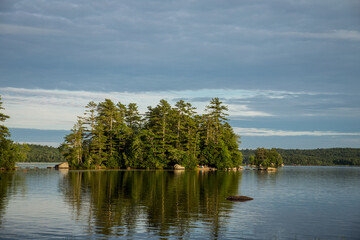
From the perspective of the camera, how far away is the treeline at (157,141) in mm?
103625

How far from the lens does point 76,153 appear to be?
100 meters

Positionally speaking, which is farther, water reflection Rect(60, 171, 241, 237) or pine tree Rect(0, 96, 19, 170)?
pine tree Rect(0, 96, 19, 170)

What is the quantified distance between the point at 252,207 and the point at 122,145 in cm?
8455

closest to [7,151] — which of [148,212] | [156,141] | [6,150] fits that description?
[6,150]

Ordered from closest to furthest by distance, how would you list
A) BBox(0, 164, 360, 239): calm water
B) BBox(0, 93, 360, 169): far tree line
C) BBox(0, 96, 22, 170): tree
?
BBox(0, 164, 360, 239): calm water → BBox(0, 96, 22, 170): tree → BBox(0, 93, 360, 169): far tree line

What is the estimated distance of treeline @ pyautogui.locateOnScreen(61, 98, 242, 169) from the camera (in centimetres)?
10362

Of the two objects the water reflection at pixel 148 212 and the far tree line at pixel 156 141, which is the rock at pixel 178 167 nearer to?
the far tree line at pixel 156 141

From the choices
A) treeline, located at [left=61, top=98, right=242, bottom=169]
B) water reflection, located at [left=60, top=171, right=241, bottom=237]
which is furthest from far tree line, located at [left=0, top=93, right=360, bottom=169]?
water reflection, located at [left=60, top=171, right=241, bottom=237]

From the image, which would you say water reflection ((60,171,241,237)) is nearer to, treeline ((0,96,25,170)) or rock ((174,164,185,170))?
treeline ((0,96,25,170))

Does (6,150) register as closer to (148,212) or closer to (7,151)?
(7,151)

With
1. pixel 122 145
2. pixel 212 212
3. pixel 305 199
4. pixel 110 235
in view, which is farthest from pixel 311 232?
pixel 122 145

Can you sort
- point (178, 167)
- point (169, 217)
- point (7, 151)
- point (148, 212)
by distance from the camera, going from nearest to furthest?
point (169, 217), point (148, 212), point (7, 151), point (178, 167)

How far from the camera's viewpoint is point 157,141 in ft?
366

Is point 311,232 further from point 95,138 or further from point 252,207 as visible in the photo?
point 95,138
